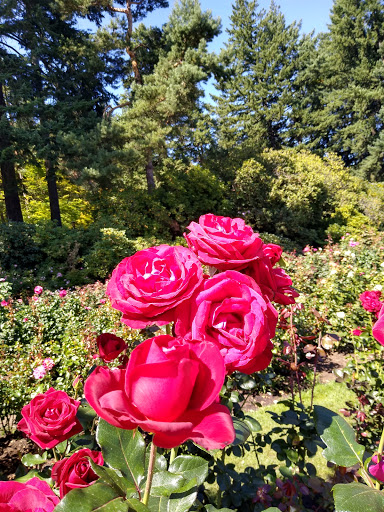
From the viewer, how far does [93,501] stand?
1.30 feet

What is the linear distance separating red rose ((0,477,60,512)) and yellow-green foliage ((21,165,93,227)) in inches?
399

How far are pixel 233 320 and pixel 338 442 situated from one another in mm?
376

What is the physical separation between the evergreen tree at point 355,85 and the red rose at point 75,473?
76.2ft

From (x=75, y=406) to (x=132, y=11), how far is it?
13.4m

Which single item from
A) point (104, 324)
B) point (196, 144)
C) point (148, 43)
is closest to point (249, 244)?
point (104, 324)

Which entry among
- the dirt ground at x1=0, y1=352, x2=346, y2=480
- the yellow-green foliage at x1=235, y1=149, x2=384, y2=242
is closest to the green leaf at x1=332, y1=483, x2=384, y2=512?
the dirt ground at x1=0, y1=352, x2=346, y2=480

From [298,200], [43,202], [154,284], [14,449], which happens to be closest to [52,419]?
[154,284]

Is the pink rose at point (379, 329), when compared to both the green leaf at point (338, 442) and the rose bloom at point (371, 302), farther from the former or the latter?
the rose bloom at point (371, 302)

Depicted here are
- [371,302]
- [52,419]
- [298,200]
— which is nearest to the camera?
[52,419]

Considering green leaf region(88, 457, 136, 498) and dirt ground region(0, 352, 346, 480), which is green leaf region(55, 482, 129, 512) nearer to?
green leaf region(88, 457, 136, 498)

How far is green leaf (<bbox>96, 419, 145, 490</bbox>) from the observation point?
49 cm

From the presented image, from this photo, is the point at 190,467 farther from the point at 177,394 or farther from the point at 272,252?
the point at 272,252

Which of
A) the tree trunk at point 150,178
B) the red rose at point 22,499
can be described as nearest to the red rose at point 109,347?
the red rose at point 22,499

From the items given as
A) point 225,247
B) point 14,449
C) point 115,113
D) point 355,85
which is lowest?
point 14,449
